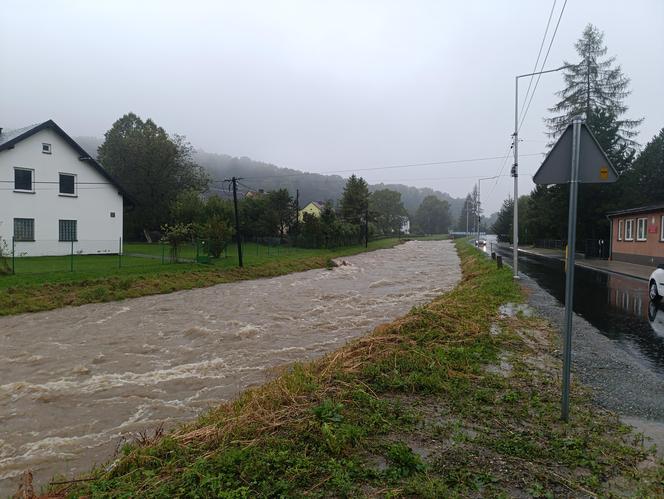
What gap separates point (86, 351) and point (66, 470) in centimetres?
597

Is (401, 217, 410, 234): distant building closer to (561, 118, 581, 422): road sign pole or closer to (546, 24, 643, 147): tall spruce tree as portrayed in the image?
(546, 24, 643, 147): tall spruce tree

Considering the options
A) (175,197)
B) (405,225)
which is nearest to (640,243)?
(175,197)

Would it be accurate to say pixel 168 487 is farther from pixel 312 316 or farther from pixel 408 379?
pixel 312 316

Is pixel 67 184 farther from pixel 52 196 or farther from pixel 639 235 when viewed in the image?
pixel 639 235

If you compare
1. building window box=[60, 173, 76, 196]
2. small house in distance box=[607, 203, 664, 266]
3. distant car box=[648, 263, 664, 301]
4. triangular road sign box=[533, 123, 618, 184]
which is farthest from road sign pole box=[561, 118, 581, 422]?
building window box=[60, 173, 76, 196]

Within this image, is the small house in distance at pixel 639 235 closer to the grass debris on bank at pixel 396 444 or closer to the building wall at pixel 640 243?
the building wall at pixel 640 243

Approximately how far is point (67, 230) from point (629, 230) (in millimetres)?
37629

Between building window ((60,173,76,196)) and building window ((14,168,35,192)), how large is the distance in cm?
193

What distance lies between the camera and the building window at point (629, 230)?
28461 mm

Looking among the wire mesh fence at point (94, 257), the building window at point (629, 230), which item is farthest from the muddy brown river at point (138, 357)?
the building window at point (629, 230)

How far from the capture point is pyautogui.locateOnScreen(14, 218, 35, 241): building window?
27.3 meters

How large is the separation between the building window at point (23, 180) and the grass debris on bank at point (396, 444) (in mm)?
29307

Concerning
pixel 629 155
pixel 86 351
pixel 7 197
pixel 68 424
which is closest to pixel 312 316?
pixel 86 351

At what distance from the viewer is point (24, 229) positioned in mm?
27766
